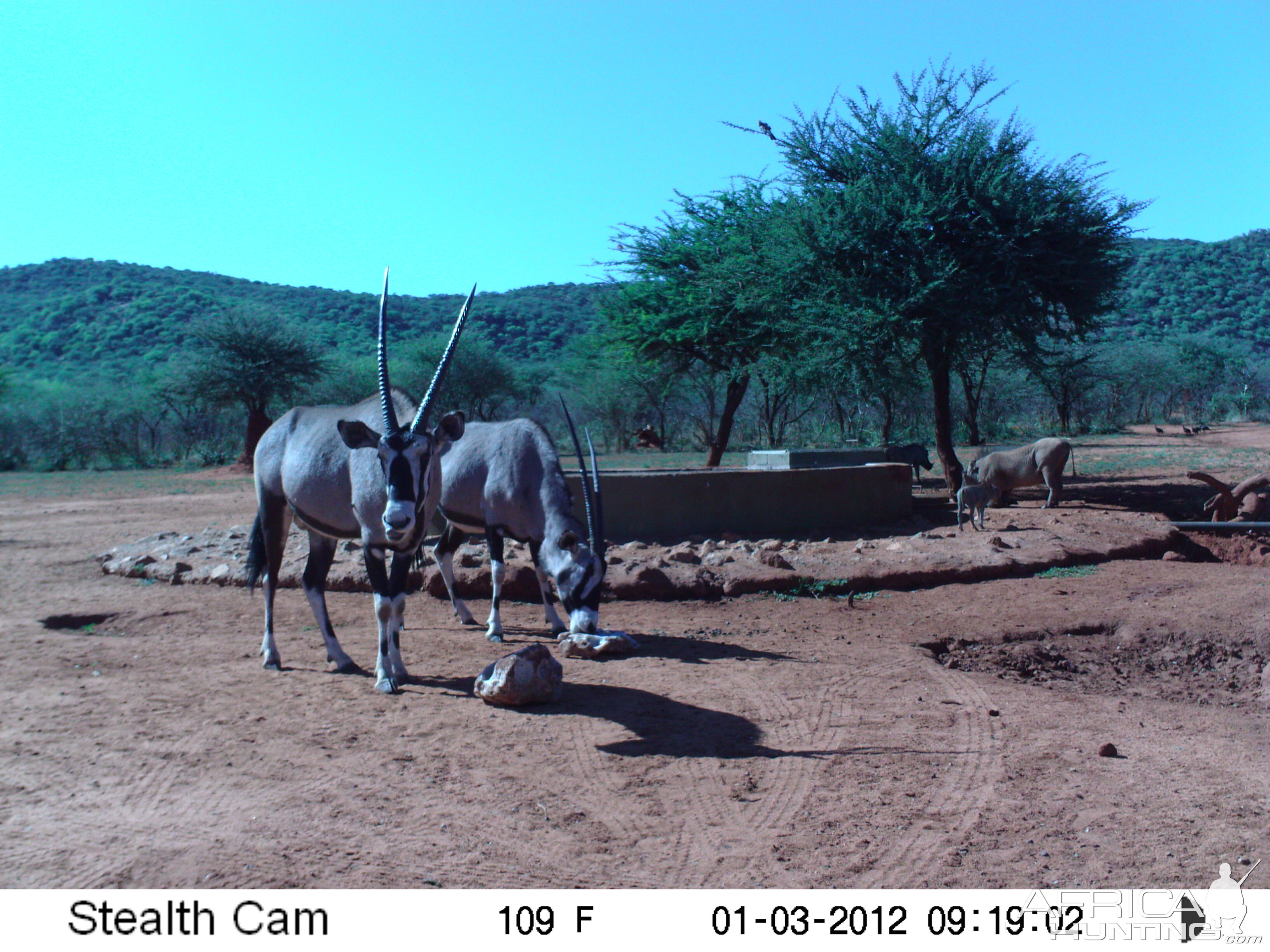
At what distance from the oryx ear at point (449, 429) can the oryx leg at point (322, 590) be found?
4.70 ft

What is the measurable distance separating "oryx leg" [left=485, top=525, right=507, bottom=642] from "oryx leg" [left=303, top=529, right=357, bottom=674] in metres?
1.13

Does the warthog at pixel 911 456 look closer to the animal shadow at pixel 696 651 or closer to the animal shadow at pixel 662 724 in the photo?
the animal shadow at pixel 696 651

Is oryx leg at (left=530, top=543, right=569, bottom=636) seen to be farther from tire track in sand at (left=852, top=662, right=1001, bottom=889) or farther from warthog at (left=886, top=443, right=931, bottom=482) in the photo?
warthog at (left=886, top=443, right=931, bottom=482)

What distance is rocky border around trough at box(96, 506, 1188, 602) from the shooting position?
340 inches

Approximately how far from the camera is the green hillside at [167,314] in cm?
5509

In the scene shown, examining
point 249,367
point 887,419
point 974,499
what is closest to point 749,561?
point 974,499

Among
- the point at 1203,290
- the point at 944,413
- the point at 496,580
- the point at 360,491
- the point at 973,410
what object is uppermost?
the point at 1203,290

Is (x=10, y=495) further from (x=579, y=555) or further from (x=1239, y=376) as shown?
(x=1239, y=376)

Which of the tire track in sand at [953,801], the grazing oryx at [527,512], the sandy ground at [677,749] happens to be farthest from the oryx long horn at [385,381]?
the tire track in sand at [953,801]

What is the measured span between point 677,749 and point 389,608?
7.03 feet

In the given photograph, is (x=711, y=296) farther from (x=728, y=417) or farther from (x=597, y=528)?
(x=597, y=528)

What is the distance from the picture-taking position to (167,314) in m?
58.8

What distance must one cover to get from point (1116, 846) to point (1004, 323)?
12.8 meters

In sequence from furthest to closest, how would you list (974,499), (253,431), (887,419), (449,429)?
(253,431), (887,419), (974,499), (449,429)
